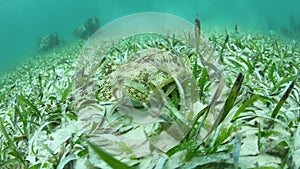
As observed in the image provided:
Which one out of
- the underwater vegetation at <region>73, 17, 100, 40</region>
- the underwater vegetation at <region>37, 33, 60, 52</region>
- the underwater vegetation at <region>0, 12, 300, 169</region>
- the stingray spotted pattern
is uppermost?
the underwater vegetation at <region>73, 17, 100, 40</region>

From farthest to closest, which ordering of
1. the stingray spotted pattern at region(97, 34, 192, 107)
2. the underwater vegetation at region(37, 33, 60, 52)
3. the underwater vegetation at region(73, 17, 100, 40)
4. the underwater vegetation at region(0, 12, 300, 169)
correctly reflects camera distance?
1. the underwater vegetation at region(73, 17, 100, 40)
2. the underwater vegetation at region(37, 33, 60, 52)
3. the stingray spotted pattern at region(97, 34, 192, 107)
4. the underwater vegetation at region(0, 12, 300, 169)

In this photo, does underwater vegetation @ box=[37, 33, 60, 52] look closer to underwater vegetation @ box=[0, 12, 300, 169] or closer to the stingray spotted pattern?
underwater vegetation @ box=[0, 12, 300, 169]

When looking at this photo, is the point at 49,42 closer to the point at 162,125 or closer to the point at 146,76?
the point at 146,76

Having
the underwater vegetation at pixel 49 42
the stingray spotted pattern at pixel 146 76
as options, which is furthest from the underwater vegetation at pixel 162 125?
the underwater vegetation at pixel 49 42

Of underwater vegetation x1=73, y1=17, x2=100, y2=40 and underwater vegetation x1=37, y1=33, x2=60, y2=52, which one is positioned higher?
underwater vegetation x1=73, y1=17, x2=100, y2=40

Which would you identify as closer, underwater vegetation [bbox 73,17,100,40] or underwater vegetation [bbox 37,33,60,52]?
underwater vegetation [bbox 37,33,60,52]

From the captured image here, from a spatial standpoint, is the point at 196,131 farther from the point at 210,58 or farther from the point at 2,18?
the point at 2,18

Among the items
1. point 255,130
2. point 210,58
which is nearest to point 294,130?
point 255,130

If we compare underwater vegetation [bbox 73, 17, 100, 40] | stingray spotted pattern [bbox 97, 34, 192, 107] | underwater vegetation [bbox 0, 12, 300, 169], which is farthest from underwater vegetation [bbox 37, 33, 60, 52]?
stingray spotted pattern [bbox 97, 34, 192, 107]

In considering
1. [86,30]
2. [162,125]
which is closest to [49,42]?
[86,30]

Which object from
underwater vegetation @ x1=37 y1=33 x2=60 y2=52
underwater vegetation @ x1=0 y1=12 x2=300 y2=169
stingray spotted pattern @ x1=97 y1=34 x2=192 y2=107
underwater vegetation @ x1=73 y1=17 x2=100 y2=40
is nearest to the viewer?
underwater vegetation @ x1=0 y1=12 x2=300 y2=169

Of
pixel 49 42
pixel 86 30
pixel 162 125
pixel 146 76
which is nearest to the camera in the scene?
pixel 162 125
